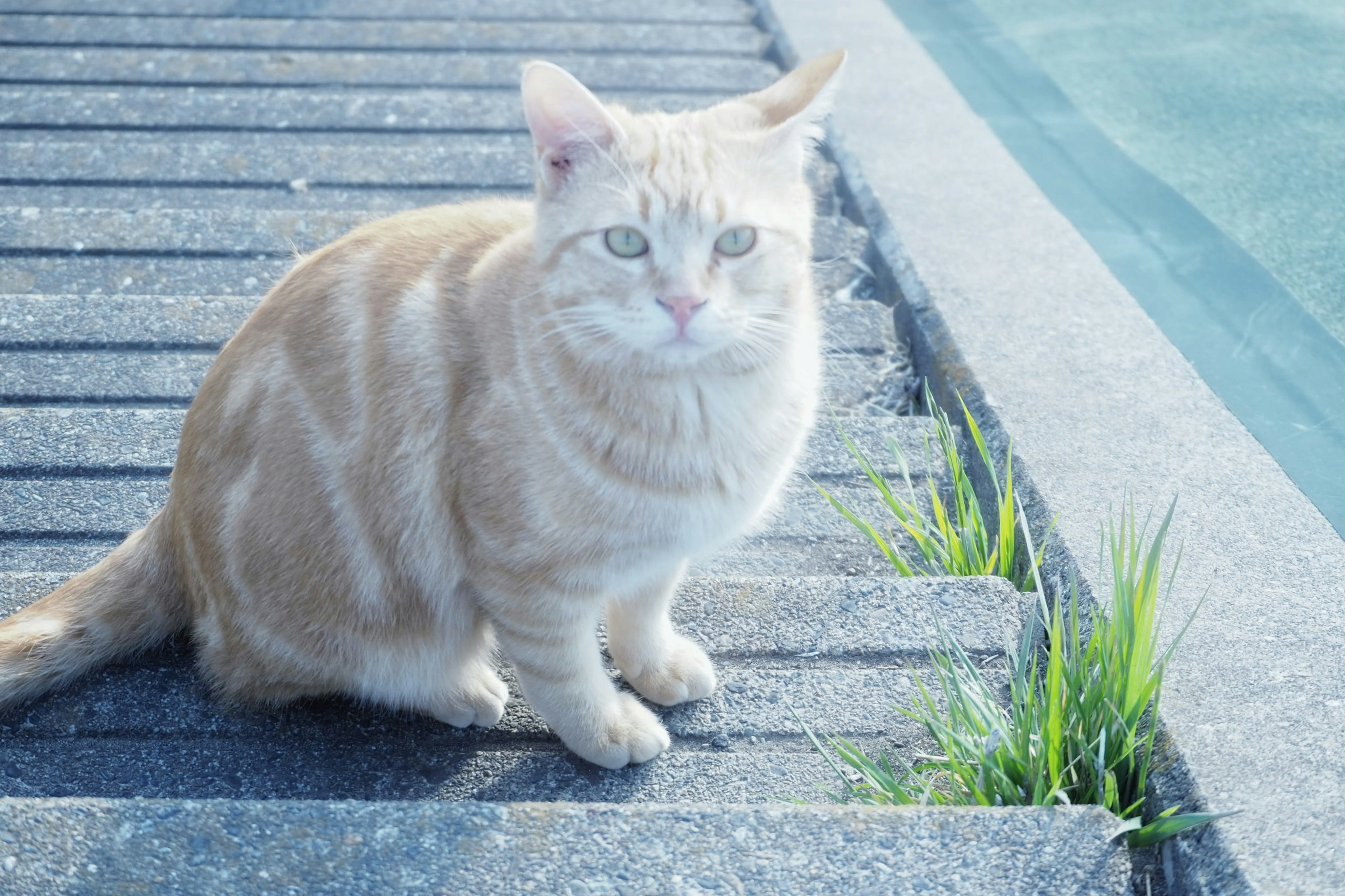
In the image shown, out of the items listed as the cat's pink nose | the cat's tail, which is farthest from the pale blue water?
the cat's tail

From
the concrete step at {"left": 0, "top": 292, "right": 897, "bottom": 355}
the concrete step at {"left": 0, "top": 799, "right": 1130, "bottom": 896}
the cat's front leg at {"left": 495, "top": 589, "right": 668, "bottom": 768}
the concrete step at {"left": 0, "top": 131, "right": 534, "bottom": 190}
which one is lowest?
the cat's front leg at {"left": 495, "top": 589, "right": 668, "bottom": 768}

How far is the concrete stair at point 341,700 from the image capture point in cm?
121

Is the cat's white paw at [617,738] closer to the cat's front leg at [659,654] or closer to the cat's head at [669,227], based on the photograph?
the cat's front leg at [659,654]

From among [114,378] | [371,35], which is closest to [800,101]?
[114,378]

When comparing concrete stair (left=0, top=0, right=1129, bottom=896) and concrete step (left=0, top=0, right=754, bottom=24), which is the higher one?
concrete step (left=0, top=0, right=754, bottom=24)

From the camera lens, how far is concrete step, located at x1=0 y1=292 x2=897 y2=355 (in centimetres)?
253

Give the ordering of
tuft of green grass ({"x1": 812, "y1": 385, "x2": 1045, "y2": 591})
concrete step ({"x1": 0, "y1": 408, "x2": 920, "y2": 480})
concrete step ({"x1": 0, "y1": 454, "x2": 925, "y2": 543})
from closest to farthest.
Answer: tuft of green grass ({"x1": 812, "y1": 385, "x2": 1045, "y2": 591}) < concrete step ({"x1": 0, "y1": 454, "x2": 925, "y2": 543}) < concrete step ({"x1": 0, "y1": 408, "x2": 920, "y2": 480})

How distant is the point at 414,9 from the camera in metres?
4.29

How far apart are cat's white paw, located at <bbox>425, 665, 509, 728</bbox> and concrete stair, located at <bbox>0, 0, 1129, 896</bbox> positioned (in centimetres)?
3

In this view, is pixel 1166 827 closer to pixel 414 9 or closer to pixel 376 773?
pixel 376 773

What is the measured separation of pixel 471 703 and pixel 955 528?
3.24ft

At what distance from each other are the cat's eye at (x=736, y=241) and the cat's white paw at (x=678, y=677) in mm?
674

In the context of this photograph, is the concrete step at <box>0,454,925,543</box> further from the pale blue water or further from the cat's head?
the pale blue water

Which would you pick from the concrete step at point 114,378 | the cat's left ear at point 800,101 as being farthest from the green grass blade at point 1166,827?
the concrete step at point 114,378
